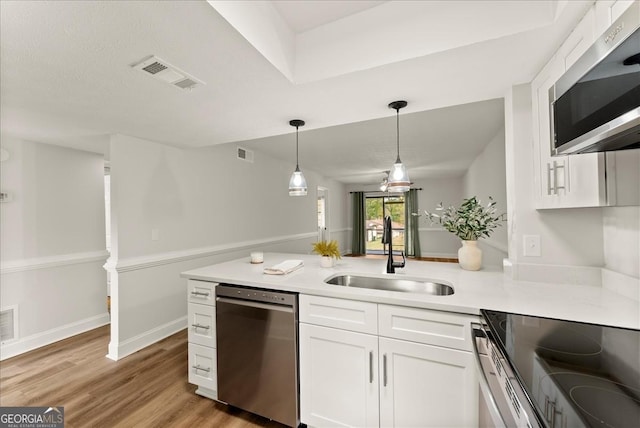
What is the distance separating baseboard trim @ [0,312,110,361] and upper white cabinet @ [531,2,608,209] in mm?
4705

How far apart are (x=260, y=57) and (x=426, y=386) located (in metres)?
1.89

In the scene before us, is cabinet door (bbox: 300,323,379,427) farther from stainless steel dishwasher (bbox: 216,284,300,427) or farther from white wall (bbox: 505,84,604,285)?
white wall (bbox: 505,84,604,285)

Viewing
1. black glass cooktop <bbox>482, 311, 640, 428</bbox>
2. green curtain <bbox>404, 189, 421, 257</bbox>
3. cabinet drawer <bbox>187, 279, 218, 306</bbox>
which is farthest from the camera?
green curtain <bbox>404, 189, 421, 257</bbox>

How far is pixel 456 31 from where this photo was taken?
1.32 meters

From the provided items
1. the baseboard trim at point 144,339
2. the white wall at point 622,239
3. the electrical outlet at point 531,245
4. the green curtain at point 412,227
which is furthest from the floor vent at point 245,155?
the green curtain at point 412,227

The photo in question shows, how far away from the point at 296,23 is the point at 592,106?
1487 mm

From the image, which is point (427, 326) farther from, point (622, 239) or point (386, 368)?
point (622, 239)

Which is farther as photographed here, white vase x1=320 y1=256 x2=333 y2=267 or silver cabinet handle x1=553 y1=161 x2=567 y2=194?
white vase x1=320 y1=256 x2=333 y2=267

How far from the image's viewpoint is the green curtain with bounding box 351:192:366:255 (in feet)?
29.0

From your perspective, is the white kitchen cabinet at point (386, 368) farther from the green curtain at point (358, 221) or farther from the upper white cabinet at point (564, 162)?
the green curtain at point (358, 221)

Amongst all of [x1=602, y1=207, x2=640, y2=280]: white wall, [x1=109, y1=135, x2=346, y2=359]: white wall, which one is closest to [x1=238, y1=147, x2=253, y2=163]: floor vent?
[x1=109, y1=135, x2=346, y2=359]: white wall

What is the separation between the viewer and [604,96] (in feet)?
2.73

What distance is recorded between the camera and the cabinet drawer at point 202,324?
1939 mm
